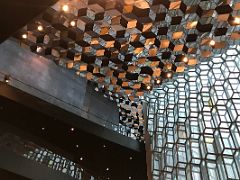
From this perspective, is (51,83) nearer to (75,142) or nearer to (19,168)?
(75,142)

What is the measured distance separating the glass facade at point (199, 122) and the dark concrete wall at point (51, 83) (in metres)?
2.88

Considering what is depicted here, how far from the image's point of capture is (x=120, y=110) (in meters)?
15.5

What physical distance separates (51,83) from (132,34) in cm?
578

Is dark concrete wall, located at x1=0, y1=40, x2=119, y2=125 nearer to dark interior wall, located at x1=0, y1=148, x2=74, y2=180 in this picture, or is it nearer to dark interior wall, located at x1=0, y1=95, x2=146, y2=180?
dark interior wall, located at x1=0, y1=95, x2=146, y2=180

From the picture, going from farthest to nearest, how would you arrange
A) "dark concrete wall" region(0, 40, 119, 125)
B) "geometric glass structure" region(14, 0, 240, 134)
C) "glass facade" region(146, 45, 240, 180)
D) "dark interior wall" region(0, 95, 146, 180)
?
1. "dark concrete wall" region(0, 40, 119, 125)
2. "dark interior wall" region(0, 95, 146, 180)
3. "glass facade" region(146, 45, 240, 180)
4. "geometric glass structure" region(14, 0, 240, 134)

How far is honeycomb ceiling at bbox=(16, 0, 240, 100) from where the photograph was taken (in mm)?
7656

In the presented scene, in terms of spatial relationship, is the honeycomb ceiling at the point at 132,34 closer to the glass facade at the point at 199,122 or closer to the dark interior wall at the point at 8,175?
the glass facade at the point at 199,122

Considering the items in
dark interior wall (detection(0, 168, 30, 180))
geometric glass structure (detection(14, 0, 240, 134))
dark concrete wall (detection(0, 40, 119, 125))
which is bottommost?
dark interior wall (detection(0, 168, 30, 180))

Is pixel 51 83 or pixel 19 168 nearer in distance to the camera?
pixel 19 168

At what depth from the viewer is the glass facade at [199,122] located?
971 centimetres

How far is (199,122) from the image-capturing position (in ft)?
36.0

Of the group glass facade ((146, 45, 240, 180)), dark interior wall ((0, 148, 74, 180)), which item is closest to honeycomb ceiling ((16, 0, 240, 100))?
glass facade ((146, 45, 240, 180))

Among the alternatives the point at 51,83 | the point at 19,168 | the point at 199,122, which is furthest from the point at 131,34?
the point at 19,168

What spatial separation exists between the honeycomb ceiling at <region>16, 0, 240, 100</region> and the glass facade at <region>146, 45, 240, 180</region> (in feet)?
6.42
